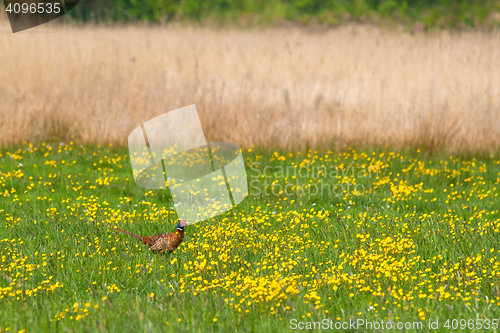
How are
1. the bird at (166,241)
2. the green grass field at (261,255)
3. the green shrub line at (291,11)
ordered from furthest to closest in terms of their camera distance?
the green shrub line at (291,11), the bird at (166,241), the green grass field at (261,255)

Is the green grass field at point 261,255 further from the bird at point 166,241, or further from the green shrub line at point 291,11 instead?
the green shrub line at point 291,11

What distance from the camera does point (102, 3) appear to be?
27453 millimetres

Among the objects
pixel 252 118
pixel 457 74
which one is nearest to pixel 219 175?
pixel 252 118

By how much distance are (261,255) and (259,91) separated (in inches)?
258

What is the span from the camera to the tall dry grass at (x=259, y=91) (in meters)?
8.96

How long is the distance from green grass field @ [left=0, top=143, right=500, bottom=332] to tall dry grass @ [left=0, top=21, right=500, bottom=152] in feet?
4.64

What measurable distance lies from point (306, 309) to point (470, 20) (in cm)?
2497

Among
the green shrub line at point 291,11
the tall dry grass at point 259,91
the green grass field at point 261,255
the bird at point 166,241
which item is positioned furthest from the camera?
the green shrub line at point 291,11

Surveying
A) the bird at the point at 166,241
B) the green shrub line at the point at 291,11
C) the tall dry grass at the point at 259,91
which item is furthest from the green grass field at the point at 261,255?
the green shrub line at the point at 291,11

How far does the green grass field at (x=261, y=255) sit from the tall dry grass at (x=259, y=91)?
1.41 meters

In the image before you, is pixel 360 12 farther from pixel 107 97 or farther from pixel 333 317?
pixel 333 317

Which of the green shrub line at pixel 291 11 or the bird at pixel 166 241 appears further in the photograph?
the green shrub line at pixel 291 11

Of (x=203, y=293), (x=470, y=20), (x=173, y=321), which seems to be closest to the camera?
(x=173, y=321)

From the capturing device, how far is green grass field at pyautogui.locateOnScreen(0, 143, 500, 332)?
11.3 feet
